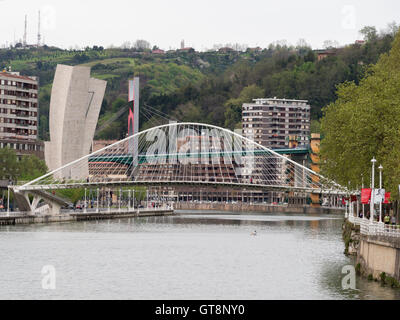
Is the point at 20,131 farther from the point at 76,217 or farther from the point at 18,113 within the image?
the point at 76,217

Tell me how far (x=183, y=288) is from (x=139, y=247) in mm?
26176

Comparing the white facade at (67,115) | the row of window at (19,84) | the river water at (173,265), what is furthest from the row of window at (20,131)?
the river water at (173,265)

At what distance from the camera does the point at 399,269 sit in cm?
4338

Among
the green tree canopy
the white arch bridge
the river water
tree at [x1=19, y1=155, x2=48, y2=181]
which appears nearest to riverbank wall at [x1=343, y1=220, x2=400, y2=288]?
the river water

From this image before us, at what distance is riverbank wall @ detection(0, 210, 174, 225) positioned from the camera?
102m

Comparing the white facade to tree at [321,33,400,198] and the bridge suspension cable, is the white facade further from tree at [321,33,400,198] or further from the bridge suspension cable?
tree at [321,33,400,198]

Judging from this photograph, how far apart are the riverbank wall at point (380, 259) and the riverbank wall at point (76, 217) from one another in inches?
2204

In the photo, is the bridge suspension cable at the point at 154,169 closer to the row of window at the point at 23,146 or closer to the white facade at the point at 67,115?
the white facade at the point at 67,115

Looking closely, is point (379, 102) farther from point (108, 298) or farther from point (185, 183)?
point (185, 183)

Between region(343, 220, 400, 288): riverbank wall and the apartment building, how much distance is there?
111813mm

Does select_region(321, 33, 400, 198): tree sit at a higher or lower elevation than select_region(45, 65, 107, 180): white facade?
lower

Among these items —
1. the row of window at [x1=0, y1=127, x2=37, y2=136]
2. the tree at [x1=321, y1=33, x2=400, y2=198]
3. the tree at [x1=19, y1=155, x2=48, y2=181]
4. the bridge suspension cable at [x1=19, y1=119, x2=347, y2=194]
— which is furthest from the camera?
the row of window at [x1=0, y1=127, x2=37, y2=136]

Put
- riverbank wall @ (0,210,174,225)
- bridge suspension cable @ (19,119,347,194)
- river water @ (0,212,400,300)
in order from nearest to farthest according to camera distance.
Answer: river water @ (0,212,400,300) < riverbank wall @ (0,210,174,225) < bridge suspension cable @ (19,119,347,194)
